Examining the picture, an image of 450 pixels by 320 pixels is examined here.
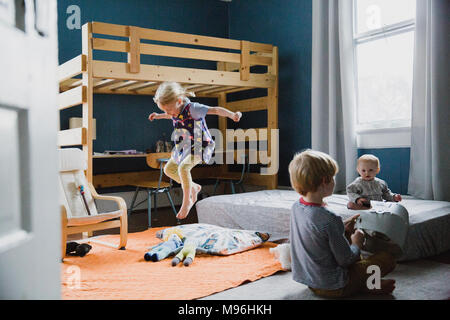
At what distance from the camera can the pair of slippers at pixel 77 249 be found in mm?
2986

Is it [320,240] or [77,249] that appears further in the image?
[77,249]

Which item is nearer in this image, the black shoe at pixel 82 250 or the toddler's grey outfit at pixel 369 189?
the toddler's grey outfit at pixel 369 189

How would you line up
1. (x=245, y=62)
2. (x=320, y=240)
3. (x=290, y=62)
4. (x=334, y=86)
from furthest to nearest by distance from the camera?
(x=290, y=62), (x=245, y=62), (x=334, y=86), (x=320, y=240)

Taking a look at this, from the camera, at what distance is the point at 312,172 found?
1841 mm

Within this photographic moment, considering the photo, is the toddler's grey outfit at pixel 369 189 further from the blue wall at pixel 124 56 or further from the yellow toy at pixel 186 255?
the blue wall at pixel 124 56

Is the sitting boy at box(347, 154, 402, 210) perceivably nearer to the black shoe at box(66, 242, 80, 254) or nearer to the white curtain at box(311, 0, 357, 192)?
the white curtain at box(311, 0, 357, 192)

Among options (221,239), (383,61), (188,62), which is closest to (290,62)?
(383,61)

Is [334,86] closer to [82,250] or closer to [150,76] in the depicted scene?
[150,76]

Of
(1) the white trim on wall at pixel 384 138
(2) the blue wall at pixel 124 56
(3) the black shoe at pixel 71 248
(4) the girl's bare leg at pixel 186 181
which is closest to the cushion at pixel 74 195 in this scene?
(3) the black shoe at pixel 71 248

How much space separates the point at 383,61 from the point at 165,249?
283 centimetres
